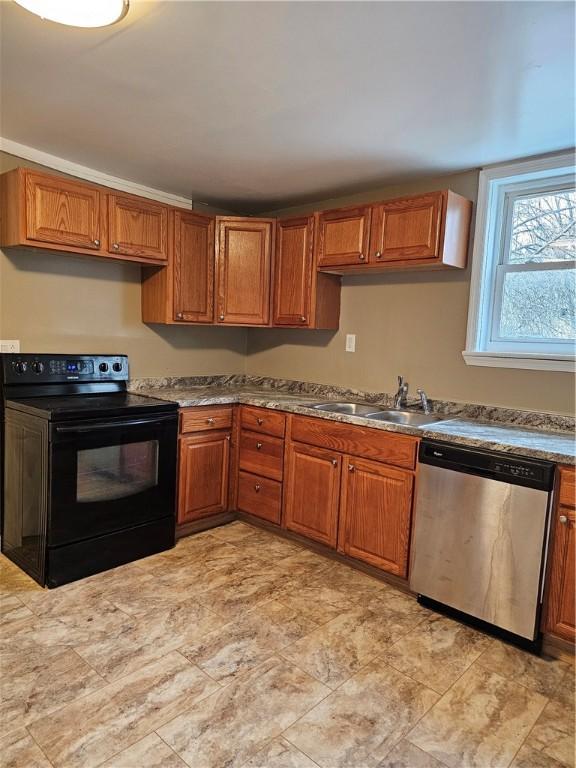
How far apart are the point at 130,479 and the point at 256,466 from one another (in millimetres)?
841

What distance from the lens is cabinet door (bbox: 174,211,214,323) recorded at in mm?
3332

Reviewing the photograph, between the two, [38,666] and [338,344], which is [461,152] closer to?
[338,344]

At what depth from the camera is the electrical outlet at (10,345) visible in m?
2.85

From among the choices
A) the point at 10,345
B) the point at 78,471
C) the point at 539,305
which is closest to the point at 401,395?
the point at 539,305

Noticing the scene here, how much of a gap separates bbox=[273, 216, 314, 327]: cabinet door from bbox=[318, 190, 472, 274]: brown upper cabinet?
165mm

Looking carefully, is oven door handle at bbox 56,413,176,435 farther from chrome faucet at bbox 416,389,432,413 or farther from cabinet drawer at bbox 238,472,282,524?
chrome faucet at bbox 416,389,432,413

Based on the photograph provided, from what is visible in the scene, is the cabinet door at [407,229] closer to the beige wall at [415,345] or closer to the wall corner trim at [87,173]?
the beige wall at [415,345]

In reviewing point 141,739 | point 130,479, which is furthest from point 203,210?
point 141,739

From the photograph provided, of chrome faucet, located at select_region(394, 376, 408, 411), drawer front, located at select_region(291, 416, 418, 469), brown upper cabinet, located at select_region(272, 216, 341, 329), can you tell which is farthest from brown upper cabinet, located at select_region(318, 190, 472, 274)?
drawer front, located at select_region(291, 416, 418, 469)

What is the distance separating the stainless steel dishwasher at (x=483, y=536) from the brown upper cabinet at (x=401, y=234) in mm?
1082

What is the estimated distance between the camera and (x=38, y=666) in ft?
6.32

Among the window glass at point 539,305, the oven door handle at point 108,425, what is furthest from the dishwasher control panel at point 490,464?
the oven door handle at point 108,425

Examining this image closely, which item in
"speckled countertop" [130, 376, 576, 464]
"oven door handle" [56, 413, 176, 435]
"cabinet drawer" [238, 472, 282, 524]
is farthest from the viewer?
"cabinet drawer" [238, 472, 282, 524]

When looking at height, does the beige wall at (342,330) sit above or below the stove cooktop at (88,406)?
above
